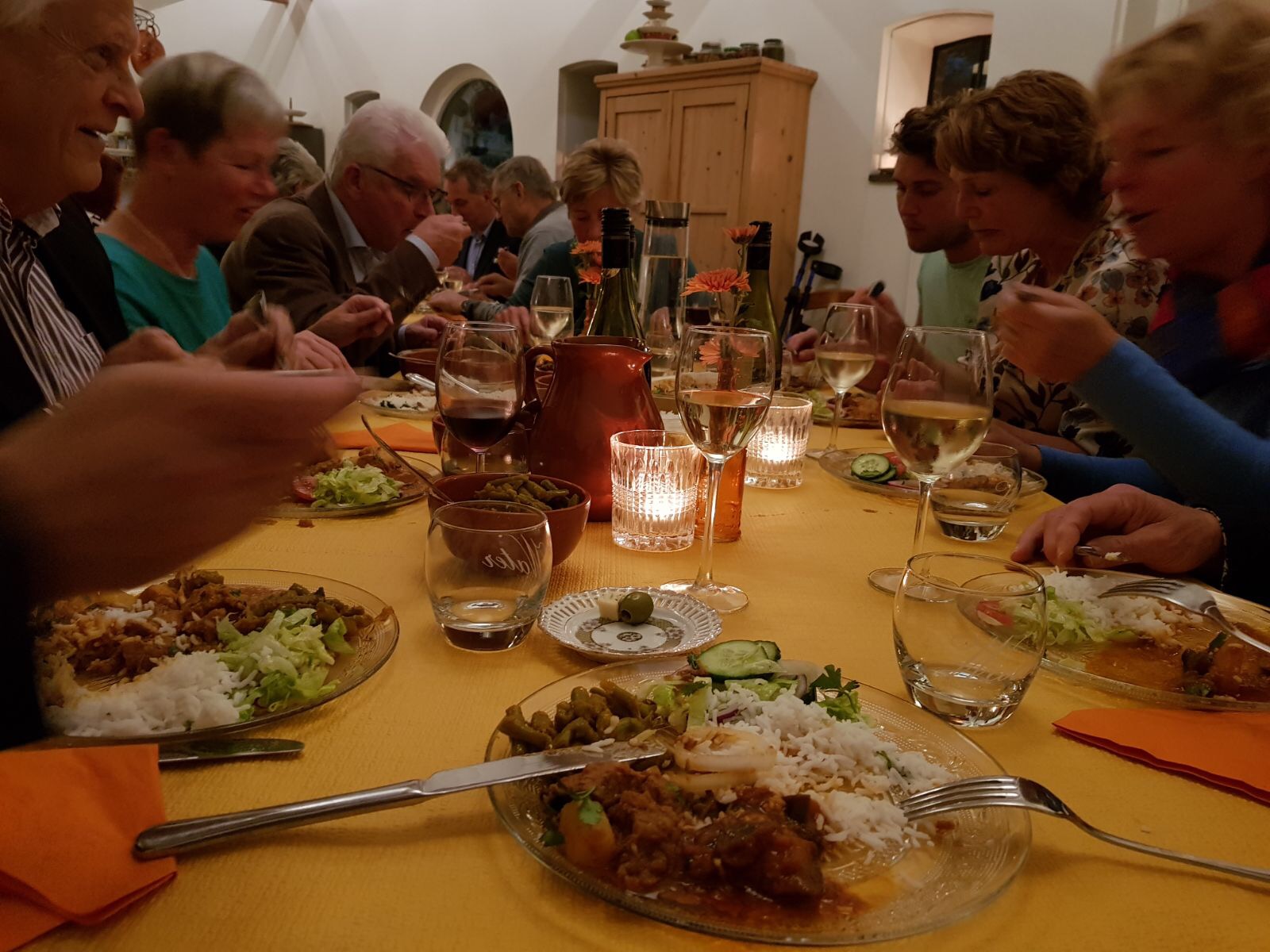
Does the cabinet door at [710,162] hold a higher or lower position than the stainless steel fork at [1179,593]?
higher

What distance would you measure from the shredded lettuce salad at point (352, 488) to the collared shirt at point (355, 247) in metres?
2.00

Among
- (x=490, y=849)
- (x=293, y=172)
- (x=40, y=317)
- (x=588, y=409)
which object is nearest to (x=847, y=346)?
(x=588, y=409)

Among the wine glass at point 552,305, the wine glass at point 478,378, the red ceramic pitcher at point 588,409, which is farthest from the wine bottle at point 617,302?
the wine glass at point 552,305

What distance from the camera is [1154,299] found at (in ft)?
6.91

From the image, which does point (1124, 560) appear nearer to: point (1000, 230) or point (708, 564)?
point (708, 564)

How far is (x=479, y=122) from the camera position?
31.2ft

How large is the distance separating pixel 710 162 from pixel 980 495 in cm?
548

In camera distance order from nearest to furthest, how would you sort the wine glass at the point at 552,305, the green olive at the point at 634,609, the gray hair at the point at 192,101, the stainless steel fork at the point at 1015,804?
the stainless steel fork at the point at 1015,804 → the green olive at the point at 634,609 → the gray hair at the point at 192,101 → the wine glass at the point at 552,305

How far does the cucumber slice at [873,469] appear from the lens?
1.62 meters

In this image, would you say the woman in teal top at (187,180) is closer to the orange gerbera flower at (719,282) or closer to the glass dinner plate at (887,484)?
the orange gerbera flower at (719,282)

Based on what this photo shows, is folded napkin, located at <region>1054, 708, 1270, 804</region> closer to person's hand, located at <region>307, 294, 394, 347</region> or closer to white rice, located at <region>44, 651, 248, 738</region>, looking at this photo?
white rice, located at <region>44, 651, 248, 738</region>

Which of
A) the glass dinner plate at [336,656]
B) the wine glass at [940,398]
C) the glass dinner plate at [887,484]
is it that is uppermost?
the wine glass at [940,398]

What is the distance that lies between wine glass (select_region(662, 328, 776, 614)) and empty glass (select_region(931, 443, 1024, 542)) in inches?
18.4

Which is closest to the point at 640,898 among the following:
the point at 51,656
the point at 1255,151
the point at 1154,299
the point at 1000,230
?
the point at 51,656
